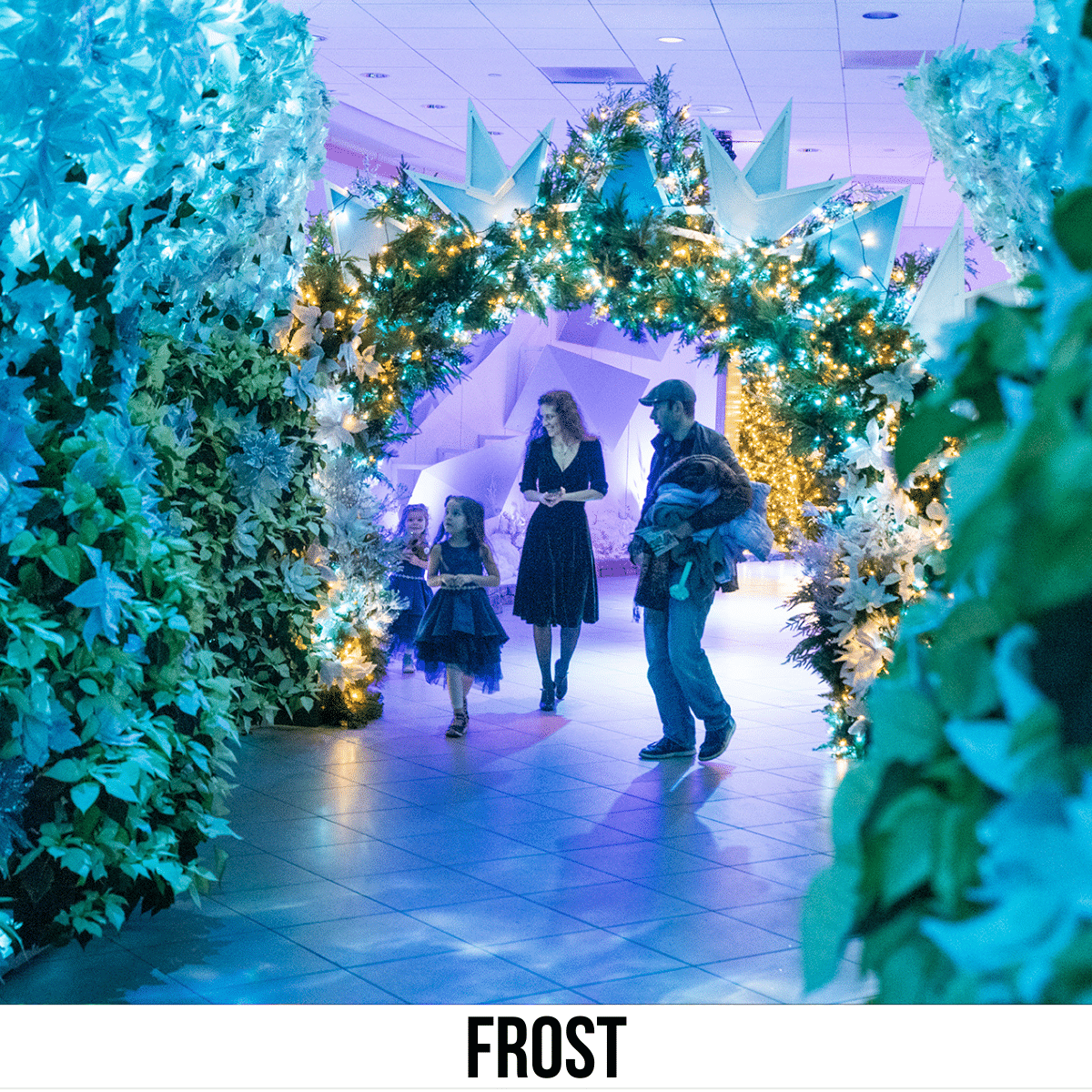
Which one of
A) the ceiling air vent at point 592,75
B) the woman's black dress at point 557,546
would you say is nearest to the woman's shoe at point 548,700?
the woman's black dress at point 557,546

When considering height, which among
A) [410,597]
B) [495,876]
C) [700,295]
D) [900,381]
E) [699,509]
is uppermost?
[700,295]

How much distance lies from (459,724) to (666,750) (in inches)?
36.0

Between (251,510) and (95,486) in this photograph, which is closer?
(95,486)

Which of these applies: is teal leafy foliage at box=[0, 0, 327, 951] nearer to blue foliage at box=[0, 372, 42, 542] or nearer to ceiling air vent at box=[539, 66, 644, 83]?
blue foliage at box=[0, 372, 42, 542]

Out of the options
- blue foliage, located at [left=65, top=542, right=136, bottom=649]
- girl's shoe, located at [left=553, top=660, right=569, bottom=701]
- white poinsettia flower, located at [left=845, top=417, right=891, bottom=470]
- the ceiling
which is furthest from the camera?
the ceiling

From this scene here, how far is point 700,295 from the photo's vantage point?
538cm

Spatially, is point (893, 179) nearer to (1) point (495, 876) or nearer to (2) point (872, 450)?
(2) point (872, 450)

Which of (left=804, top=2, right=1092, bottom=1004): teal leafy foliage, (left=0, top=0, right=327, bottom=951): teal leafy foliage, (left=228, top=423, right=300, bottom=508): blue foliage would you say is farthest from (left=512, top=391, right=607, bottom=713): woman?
(left=804, top=2, right=1092, bottom=1004): teal leafy foliage

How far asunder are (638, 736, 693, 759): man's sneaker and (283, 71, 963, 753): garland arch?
2.04ft

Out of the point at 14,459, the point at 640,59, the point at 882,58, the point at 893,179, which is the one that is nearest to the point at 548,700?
the point at 14,459

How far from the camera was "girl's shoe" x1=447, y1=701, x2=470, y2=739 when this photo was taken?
540 centimetres

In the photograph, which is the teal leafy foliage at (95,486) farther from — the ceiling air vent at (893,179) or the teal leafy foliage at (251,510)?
the ceiling air vent at (893,179)

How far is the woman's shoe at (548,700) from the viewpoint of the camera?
19.8ft
